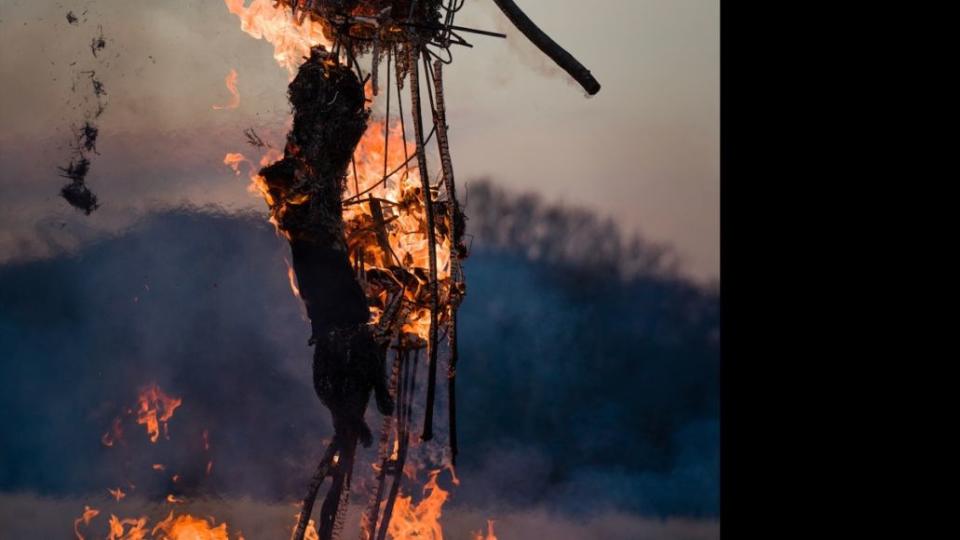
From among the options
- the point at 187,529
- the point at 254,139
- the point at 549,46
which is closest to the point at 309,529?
the point at 187,529

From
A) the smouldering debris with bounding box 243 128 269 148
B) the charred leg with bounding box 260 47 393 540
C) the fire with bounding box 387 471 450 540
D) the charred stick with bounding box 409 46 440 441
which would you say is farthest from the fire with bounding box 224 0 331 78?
the fire with bounding box 387 471 450 540

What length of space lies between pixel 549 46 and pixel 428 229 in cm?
88

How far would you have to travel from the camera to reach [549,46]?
197 inches

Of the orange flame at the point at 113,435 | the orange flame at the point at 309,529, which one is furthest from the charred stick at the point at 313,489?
the orange flame at the point at 113,435

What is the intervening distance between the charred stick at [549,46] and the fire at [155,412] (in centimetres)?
222

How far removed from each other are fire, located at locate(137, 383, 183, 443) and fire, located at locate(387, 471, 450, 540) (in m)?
1.08

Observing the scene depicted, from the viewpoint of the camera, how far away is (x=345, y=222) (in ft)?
16.7

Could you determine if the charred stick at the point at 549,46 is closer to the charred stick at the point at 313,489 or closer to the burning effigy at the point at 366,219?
the burning effigy at the point at 366,219

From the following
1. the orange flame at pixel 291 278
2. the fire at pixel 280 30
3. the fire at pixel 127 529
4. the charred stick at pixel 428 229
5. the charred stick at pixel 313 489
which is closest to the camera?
the charred stick at pixel 428 229

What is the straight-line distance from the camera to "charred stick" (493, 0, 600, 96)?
16.5ft

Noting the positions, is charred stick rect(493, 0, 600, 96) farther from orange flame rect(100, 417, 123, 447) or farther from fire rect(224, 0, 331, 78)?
orange flame rect(100, 417, 123, 447)

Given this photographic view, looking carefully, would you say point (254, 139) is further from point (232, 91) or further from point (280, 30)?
point (280, 30)

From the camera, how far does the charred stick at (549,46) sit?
5.02m
